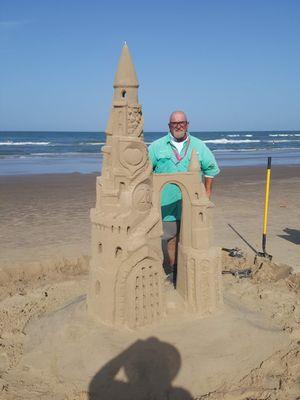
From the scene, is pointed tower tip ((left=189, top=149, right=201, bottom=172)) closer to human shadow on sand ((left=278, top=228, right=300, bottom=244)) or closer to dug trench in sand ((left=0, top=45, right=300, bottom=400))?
dug trench in sand ((left=0, top=45, right=300, bottom=400))

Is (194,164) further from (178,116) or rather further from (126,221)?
(126,221)

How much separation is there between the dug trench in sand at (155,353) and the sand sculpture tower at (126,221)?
0.05 m

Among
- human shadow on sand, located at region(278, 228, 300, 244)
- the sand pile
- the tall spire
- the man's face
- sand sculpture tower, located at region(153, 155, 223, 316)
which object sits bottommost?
the sand pile

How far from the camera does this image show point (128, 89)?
577 centimetres

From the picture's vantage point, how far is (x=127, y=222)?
5.80 meters

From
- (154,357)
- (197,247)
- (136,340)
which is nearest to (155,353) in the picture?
(154,357)

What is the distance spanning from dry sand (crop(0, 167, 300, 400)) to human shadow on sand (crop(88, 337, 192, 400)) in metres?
0.01

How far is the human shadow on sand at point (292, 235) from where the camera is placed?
10.7m

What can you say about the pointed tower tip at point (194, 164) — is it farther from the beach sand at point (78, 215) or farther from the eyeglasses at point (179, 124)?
the beach sand at point (78, 215)

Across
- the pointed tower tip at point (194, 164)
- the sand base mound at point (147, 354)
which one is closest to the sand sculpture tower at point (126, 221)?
the sand base mound at point (147, 354)

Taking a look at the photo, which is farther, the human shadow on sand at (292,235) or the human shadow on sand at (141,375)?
the human shadow on sand at (292,235)

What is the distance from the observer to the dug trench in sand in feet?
17.1

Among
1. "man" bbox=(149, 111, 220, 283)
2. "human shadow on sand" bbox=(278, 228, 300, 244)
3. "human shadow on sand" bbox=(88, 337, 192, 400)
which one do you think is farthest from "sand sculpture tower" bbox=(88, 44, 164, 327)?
"human shadow on sand" bbox=(278, 228, 300, 244)

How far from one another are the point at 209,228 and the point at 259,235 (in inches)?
Result: 200
